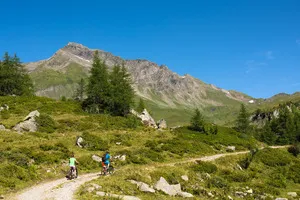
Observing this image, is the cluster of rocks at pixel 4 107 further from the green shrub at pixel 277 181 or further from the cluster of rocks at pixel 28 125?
the green shrub at pixel 277 181

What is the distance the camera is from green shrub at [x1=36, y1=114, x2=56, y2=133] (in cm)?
4562

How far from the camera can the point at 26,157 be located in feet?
91.1

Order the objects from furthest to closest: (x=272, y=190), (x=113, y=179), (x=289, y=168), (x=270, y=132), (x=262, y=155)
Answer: (x=270, y=132)
(x=262, y=155)
(x=289, y=168)
(x=272, y=190)
(x=113, y=179)

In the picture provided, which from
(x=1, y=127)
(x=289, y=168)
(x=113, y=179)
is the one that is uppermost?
(x=1, y=127)

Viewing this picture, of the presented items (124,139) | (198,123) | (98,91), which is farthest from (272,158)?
(98,91)

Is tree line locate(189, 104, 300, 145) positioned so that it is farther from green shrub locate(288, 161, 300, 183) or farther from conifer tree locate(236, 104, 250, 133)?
green shrub locate(288, 161, 300, 183)

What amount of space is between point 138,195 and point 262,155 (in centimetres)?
3448

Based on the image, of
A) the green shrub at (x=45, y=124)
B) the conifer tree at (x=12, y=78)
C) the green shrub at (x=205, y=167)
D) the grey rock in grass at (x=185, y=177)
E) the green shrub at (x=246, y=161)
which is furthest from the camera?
the conifer tree at (x=12, y=78)

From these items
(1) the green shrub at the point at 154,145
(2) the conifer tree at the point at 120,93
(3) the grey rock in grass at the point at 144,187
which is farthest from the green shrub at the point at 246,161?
(2) the conifer tree at the point at 120,93

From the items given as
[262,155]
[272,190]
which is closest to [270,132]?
[262,155]

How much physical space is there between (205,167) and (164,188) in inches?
474

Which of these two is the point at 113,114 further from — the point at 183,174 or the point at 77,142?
the point at 183,174

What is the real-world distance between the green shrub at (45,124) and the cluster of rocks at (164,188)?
28098mm

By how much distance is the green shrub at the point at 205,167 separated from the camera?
3173cm
